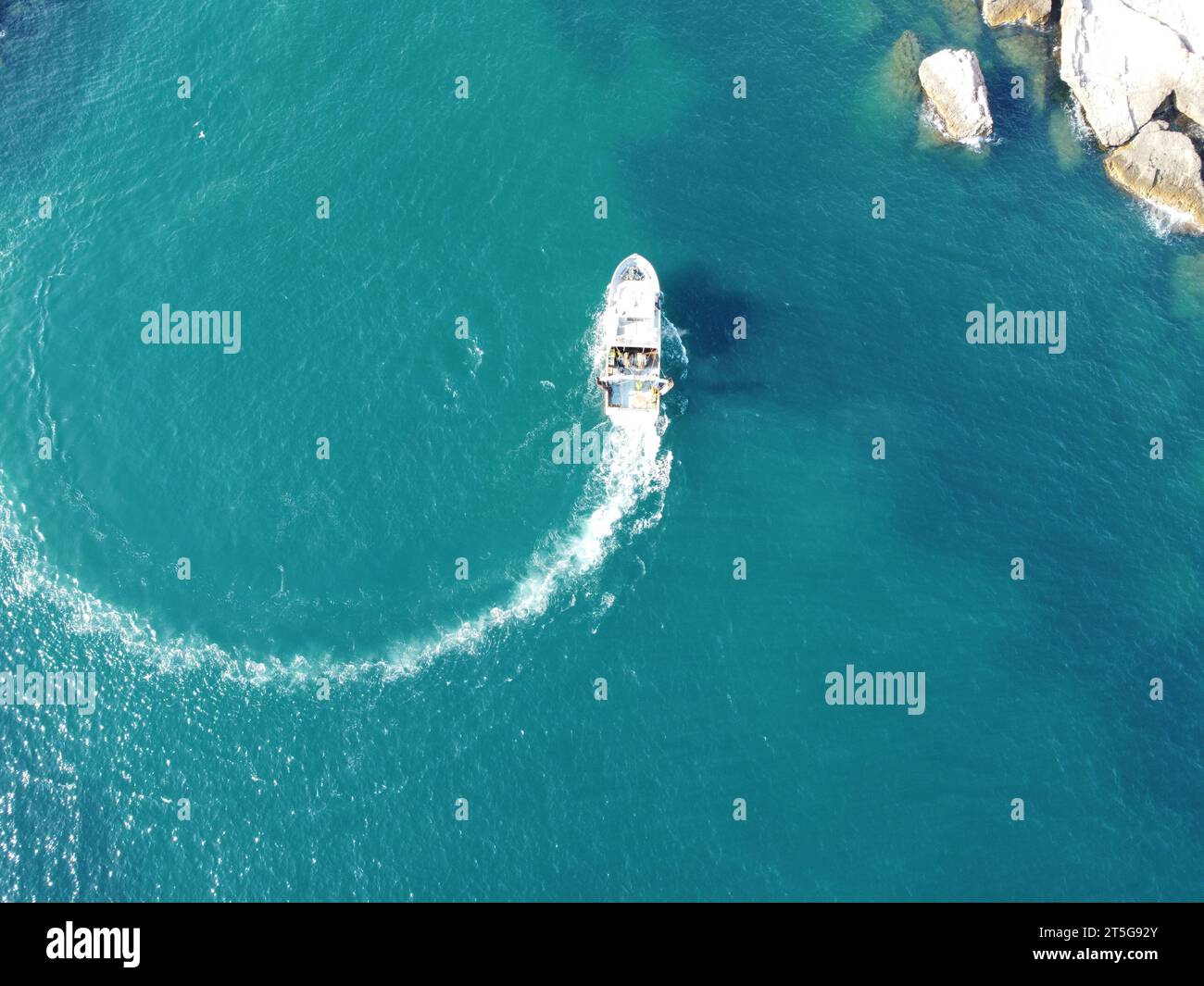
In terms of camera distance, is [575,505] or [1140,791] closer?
[1140,791]

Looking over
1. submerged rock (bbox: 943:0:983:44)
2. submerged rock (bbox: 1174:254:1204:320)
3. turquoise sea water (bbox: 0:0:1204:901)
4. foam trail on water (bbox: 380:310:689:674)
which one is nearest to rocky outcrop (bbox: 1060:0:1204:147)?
turquoise sea water (bbox: 0:0:1204:901)

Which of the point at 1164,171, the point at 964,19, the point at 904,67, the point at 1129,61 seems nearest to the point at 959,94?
the point at 904,67

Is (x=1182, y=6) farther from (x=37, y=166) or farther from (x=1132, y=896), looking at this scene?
(x=37, y=166)

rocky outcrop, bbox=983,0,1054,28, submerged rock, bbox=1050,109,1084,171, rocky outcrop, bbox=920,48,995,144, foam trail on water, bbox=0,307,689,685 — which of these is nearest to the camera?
foam trail on water, bbox=0,307,689,685

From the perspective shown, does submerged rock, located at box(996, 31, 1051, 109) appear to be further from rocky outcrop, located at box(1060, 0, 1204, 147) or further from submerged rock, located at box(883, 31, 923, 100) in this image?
submerged rock, located at box(883, 31, 923, 100)

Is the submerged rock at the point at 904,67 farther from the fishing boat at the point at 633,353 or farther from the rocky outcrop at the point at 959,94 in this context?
the fishing boat at the point at 633,353

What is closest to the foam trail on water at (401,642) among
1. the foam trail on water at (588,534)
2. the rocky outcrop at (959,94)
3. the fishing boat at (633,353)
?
the foam trail on water at (588,534)

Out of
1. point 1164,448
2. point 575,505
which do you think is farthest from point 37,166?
point 1164,448
